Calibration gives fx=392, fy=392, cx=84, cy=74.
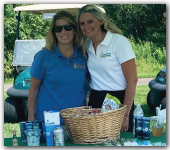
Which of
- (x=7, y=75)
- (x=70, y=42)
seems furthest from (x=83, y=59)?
(x=7, y=75)

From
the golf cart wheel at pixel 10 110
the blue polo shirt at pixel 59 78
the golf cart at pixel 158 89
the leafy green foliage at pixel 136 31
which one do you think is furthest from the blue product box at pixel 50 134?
the golf cart at pixel 158 89

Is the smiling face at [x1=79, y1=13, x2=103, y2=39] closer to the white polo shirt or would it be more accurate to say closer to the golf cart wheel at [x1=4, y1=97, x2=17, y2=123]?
the white polo shirt

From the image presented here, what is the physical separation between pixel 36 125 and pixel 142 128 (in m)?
0.56

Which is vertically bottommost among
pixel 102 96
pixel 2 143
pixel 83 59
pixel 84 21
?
pixel 2 143

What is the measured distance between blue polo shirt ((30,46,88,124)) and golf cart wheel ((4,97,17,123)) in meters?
2.12

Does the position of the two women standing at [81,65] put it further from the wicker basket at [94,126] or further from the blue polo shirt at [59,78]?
the wicker basket at [94,126]

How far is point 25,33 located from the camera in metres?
4.96

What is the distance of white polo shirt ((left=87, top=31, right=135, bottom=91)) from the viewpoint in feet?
7.06

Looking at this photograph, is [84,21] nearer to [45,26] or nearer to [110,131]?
[110,131]

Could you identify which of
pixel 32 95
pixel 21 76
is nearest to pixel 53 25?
pixel 32 95

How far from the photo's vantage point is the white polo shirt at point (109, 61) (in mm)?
2150

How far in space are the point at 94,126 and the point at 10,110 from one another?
251 cm

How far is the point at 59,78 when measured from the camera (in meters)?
2.17

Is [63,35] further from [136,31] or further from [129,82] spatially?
[136,31]
